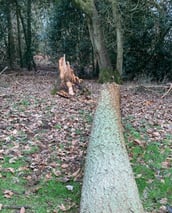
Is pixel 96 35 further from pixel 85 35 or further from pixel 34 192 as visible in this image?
pixel 34 192

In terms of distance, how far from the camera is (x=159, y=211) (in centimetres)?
412

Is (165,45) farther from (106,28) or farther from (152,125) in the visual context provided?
(152,125)

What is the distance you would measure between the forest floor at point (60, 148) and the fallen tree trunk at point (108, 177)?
0.43m

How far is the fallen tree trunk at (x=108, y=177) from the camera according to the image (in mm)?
3662

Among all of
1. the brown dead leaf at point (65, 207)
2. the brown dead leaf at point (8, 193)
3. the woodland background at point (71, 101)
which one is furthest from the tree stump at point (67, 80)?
the brown dead leaf at point (65, 207)

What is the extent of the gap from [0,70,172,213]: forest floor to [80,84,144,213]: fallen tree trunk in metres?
0.43

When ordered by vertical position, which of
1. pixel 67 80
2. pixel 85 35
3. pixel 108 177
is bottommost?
pixel 108 177

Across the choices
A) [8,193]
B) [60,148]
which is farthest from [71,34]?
[8,193]

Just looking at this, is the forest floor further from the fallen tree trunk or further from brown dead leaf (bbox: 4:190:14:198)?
the fallen tree trunk

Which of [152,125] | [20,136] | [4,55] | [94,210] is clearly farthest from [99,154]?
[4,55]

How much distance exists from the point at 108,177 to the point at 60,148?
5.59 ft

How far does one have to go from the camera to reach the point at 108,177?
3932 mm

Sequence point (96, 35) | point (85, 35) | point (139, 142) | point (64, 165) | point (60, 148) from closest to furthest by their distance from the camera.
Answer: point (64, 165) → point (60, 148) → point (139, 142) → point (96, 35) → point (85, 35)

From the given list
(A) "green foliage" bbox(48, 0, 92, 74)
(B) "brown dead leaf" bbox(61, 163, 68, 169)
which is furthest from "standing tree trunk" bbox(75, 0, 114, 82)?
(B) "brown dead leaf" bbox(61, 163, 68, 169)
